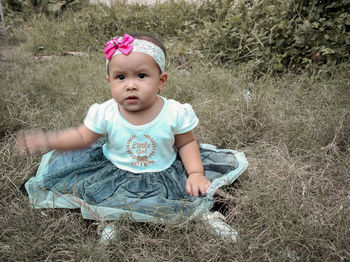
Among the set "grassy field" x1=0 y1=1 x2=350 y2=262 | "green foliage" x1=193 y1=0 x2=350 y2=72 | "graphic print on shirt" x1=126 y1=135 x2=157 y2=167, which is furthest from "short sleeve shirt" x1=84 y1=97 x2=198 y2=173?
"green foliage" x1=193 y1=0 x2=350 y2=72

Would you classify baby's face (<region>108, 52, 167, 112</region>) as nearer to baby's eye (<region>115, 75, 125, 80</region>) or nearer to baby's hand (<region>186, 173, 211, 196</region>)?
baby's eye (<region>115, 75, 125, 80</region>)

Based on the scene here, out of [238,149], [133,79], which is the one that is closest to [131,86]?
[133,79]

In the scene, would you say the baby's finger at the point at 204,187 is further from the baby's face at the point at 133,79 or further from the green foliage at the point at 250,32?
the green foliage at the point at 250,32

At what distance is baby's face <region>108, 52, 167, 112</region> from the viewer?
1.64 m

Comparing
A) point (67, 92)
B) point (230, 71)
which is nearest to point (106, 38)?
point (67, 92)

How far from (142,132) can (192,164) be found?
0.33 meters

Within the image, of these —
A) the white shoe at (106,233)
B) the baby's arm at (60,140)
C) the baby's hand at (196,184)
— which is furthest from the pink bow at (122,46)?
the white shoe at (106,233)

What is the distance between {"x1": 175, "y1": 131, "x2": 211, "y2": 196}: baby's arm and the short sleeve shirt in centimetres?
6

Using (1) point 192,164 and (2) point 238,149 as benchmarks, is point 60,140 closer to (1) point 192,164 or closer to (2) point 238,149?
(1) point 192,164

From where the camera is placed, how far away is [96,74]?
342 centimetres

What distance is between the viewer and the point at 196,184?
1.76 meters

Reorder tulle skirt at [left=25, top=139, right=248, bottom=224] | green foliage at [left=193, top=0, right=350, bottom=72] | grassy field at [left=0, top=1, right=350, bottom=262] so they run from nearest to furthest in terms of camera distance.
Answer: grassy field at [left=0, top=1, right=350, bottom=262] → tulle skirt at [left=25, top=139, right=248, bottom=224] → green foliage at [left=193, top=0, right=350, bottom=72]

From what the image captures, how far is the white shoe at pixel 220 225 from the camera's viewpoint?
1495 millimetres

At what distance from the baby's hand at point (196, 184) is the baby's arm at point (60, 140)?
1.79 ft
